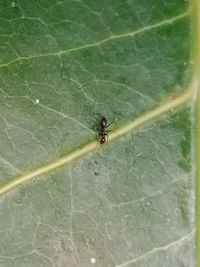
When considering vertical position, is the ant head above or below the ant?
above

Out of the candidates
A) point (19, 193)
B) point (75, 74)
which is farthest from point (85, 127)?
point (19, 193)

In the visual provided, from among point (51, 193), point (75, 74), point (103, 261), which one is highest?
point (75, 74)

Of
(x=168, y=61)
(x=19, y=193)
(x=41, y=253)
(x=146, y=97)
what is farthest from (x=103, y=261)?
(x=168, y=61)

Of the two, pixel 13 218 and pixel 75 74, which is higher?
pixel 75 74

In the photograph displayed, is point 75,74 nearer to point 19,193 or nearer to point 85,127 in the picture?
point 85,127

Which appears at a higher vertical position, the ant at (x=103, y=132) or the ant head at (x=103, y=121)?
the ant head at (x=103, y=121)

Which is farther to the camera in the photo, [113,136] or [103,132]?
[113,136]
